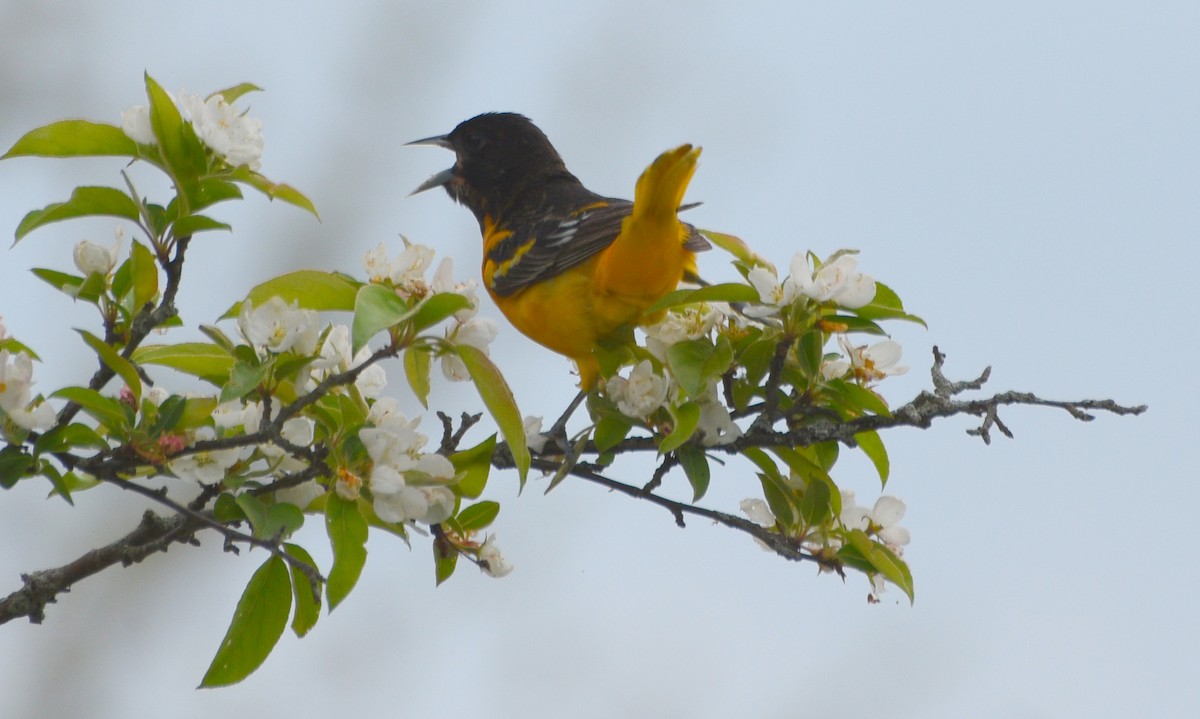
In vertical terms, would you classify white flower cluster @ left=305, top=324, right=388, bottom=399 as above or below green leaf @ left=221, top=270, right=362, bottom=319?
below

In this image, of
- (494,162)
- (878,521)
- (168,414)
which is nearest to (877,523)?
(878,521)

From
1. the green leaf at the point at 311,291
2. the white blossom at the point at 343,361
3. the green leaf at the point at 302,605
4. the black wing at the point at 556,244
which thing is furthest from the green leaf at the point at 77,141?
the black wing at the point at 556,244

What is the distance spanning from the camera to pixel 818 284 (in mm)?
1811

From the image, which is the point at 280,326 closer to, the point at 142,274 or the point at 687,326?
the point at 142,274

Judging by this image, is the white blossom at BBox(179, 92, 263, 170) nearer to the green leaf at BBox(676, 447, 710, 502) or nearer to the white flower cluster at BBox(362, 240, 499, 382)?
the white flower cluster at BBox(362, 240, 499, 382)

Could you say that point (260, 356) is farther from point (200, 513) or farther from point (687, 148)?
point (687, 148)

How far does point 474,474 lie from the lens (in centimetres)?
184

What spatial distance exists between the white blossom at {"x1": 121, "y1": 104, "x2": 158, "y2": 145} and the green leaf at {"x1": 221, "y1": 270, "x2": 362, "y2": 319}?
0.27m

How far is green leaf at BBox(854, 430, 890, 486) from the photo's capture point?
2.00 metres

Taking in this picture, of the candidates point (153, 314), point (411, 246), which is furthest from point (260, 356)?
point (411, 246)

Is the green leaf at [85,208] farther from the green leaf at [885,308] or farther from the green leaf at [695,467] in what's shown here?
the green leaf at [885,308]

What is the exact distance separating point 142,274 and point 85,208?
12 cm

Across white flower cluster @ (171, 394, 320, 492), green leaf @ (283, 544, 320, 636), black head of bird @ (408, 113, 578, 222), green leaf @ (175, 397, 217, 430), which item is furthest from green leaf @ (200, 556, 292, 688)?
A: black head of bird @ (408, 113, 578, 222)

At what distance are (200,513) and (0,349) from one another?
0.38 m
